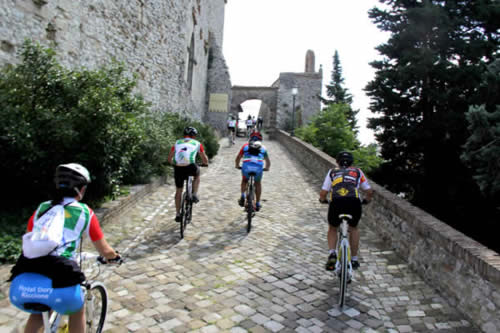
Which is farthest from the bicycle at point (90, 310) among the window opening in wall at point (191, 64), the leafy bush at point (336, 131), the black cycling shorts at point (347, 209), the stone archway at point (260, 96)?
the stone archway at point (260, 96)

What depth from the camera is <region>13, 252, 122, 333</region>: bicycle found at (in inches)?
103

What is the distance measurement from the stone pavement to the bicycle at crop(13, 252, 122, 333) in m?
0.52

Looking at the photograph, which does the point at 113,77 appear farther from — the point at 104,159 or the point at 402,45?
the point at 402,45

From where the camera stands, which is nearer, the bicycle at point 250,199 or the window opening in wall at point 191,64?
the bicycle at point 250,199

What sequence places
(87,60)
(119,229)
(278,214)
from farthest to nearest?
(87,60), (278,214), (119,229)

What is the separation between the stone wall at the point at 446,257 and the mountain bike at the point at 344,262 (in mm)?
1169

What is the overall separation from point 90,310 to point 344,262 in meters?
2.64

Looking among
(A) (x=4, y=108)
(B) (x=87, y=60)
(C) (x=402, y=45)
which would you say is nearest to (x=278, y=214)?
(A) (x=4, y=108)

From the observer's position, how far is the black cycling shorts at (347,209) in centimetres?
480

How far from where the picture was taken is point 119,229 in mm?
6777

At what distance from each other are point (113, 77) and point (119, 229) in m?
3.14

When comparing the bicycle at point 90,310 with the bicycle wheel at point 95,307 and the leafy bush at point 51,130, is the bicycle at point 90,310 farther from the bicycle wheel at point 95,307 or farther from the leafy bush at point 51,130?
the leafy bush at point 51,130

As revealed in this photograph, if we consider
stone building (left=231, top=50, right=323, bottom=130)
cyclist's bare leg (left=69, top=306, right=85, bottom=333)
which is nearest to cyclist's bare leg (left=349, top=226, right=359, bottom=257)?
cyclist's bare leg (left=69, top=306, right=85, bottom=333)

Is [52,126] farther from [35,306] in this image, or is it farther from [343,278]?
[343,278]
